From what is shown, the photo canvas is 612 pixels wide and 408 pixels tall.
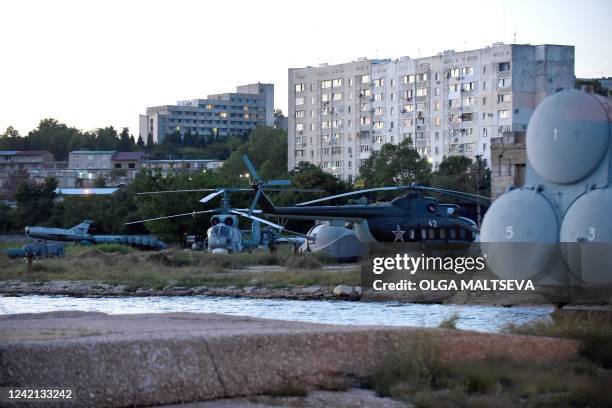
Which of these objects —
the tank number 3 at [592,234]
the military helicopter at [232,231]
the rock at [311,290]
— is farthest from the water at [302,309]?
→ the military helicopter at [232,231]

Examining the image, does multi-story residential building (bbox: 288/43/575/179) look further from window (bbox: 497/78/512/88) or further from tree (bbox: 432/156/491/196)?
tree (bbox: 432/156/491/196)

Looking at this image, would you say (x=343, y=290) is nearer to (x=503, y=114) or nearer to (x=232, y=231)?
(x=232, y=231)

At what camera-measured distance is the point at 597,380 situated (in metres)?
12.9

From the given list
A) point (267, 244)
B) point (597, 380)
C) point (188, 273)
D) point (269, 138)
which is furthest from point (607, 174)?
point (269, 138)

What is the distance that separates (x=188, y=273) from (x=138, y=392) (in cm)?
4845

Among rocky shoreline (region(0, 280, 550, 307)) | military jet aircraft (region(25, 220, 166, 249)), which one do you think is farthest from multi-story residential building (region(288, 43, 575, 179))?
rocky shoreline (region(0, 280, 550, 307))

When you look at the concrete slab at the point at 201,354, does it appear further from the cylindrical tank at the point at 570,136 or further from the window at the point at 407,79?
the window at the point at 407,79

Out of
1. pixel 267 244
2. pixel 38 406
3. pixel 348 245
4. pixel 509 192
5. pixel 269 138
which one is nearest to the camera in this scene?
pixel 38 406

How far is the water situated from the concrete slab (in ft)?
49.6

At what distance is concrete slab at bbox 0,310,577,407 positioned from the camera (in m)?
10.4

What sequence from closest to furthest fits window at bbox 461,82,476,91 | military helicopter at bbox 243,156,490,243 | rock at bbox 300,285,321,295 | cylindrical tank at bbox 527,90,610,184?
cylindrical tank at bbox 527,90,610,184 < rock at bbox 300,285,321,295 < military helicopter at bbox 243,156,490,243 < window at bbox 461,82,476,91

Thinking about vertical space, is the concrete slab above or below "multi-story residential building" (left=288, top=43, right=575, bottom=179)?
below

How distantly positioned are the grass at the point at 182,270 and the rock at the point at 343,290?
1.66m

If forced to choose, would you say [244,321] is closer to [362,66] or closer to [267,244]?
[267,244]
